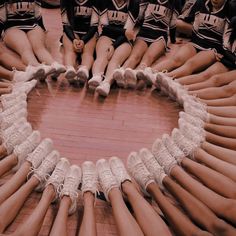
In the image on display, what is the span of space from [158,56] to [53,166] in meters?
1.45

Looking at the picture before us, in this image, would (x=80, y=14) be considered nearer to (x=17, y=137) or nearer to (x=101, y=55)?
(x=101, y=55)

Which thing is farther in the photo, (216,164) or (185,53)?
(185,53)

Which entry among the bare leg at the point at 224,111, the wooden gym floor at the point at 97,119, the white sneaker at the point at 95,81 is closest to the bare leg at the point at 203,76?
the wooden gym floor at the point at 97,119

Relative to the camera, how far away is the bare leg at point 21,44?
2.53 meters

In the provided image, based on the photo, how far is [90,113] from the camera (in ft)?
7.62

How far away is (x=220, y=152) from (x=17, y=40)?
1668 mm

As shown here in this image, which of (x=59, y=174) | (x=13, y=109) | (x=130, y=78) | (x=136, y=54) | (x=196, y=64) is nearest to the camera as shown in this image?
(x=59, y=174)

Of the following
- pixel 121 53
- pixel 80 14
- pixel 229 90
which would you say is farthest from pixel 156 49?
pixel 229 90

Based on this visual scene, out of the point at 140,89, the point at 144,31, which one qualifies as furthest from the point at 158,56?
the point at 140,89

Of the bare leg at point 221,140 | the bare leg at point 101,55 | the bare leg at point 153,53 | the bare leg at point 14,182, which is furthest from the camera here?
the bare leg at point 153,53

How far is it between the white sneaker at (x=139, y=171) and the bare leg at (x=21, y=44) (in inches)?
41.7

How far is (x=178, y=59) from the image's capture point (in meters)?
2.71

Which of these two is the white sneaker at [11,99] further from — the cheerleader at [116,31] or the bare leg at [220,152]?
the bare leg at [220,152]

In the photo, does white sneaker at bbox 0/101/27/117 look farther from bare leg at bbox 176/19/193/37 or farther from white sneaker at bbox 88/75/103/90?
bare leg at bbox 176/19/193/37
